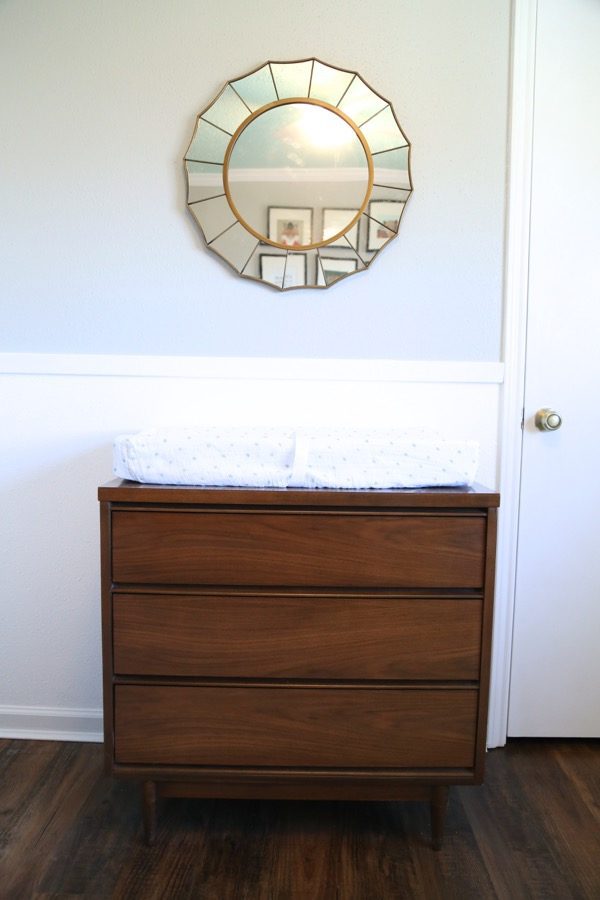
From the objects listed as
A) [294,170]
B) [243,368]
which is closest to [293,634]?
[243,368]

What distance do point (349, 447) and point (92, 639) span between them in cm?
102

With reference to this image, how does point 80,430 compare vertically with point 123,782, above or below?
above

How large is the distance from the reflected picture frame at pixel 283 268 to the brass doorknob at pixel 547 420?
732 mm

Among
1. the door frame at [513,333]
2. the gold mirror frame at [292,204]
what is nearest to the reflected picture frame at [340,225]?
the gold mirror frame at [292,204]

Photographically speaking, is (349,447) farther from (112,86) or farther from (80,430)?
(112,86)

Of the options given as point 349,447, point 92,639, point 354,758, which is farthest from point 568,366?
point 92,639

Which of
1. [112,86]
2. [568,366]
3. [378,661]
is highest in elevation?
[112,86]

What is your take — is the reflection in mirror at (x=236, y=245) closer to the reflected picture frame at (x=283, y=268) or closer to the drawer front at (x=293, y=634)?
the reflected picture frame at (x=283, y=268)

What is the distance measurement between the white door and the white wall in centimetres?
13

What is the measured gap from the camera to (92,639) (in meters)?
1.88

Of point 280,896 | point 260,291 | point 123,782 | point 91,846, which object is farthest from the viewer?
point 260,291

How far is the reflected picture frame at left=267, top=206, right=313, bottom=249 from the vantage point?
1765 millimetres

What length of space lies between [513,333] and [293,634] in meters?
1.02

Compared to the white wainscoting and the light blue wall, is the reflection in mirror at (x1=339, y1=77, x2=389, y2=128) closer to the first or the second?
the light blue wall
